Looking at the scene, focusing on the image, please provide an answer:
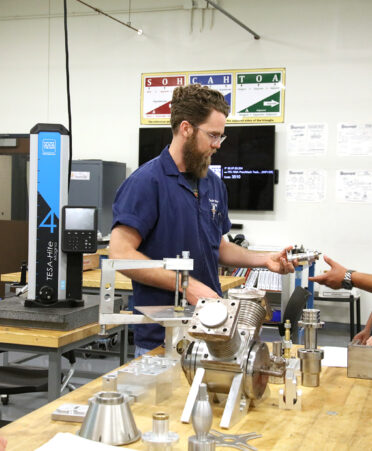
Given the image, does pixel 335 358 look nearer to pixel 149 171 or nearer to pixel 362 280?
pixel 362 280

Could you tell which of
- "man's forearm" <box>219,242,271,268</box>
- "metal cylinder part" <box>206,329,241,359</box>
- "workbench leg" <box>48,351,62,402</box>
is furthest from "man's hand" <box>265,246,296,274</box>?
"workbench leg" <box>48,351,62,402</box>

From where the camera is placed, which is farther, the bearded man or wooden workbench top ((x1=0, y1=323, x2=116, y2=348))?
wooden workbench top ((x1=0, y1=323, x2=116, y2=348))

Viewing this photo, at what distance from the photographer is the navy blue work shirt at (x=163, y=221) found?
209 cm

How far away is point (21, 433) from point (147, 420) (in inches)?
11.2

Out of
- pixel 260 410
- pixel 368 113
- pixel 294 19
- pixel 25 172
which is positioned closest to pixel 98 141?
pixel 25 172

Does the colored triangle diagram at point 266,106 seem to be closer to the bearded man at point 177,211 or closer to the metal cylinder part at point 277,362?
the bearded man at point 177,211

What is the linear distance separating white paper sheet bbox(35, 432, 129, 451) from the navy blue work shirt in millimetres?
875

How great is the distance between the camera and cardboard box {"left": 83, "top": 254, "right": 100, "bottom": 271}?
4.67 metres

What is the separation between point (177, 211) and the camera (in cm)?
217

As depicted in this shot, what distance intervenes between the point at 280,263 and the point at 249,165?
15.1ft

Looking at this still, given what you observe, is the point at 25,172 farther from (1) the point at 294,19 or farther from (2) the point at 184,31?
(1) the point at 294,19

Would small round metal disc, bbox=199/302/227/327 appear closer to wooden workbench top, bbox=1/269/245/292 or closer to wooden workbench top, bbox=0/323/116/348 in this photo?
wooden workbench top, bbox=0/323/116/348

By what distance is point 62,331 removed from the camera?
2455mm

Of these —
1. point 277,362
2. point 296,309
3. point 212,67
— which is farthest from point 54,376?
point 212,67
